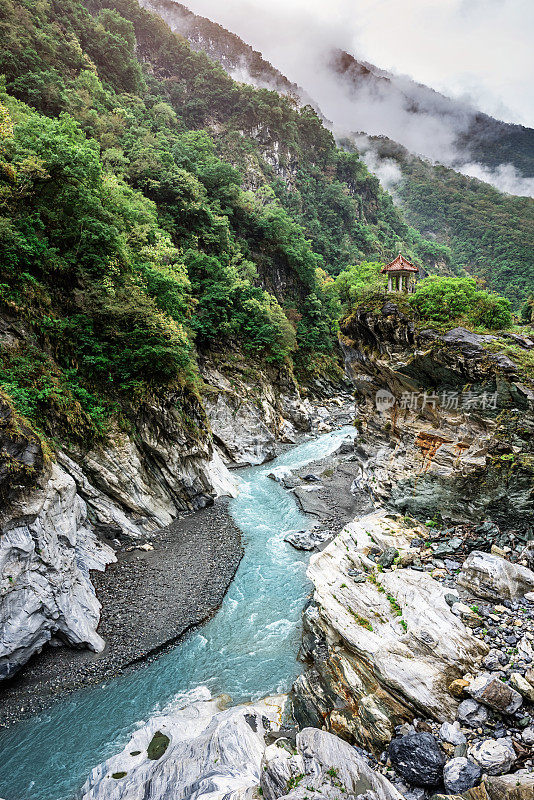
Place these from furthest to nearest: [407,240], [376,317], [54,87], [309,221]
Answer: [407,240] → [309,221] → [54,87] → [376,317]

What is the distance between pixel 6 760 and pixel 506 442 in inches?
616

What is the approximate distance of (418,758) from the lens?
19.8 feet

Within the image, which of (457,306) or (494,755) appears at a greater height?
(457,306)

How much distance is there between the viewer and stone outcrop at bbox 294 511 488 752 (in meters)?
6.97

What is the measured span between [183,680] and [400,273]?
22307mm

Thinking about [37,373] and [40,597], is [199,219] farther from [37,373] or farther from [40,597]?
[40,597]

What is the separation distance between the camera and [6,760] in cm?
802

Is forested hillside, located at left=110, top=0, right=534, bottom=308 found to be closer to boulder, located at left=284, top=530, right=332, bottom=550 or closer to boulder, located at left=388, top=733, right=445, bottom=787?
boulder, located at left=284, top=530, right=332, bottom=550

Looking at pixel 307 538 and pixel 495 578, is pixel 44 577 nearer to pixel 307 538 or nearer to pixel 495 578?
pixel 307 538

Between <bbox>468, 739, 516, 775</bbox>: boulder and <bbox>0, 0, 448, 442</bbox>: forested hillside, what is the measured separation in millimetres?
14728

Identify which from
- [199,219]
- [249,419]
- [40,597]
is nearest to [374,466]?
[249,419]

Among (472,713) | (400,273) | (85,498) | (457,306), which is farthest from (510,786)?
(400,273)

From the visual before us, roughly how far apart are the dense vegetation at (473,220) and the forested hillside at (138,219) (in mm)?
23878

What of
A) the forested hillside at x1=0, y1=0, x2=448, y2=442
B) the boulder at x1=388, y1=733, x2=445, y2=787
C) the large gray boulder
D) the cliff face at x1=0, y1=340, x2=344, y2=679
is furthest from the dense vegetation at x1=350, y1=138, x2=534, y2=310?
the large gray boulder
